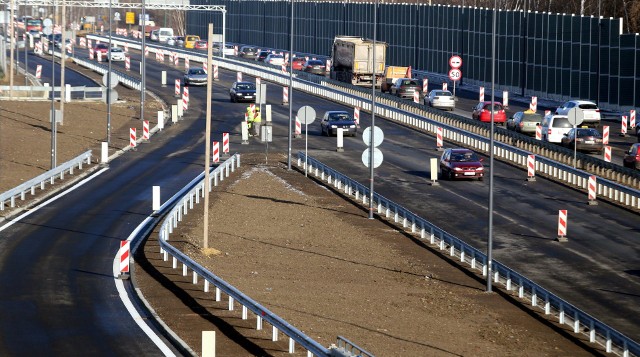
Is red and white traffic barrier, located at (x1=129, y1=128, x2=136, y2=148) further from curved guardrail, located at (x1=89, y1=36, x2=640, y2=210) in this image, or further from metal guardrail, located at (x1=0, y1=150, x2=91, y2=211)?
curved guardrail, located at (x1=89, y1=36, x2=640, y2=210)

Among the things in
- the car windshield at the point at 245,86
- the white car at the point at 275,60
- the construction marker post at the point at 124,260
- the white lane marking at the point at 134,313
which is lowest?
the white lane marking at the point at 134,313

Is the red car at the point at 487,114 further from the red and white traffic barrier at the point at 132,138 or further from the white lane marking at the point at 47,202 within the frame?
the white lane marking at the point at 47,202

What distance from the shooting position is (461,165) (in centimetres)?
5794

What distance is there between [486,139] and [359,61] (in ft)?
109

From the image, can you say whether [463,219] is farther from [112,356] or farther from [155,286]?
[112,356]

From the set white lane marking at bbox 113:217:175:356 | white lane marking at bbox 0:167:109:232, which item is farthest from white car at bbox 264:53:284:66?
white lane marking at bbox 113:217:175:356

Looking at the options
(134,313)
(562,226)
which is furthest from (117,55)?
(134,313)

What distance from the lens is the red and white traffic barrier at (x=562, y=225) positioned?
145 feet

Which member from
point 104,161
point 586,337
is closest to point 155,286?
point 586,337

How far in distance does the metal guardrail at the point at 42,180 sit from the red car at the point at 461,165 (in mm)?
15546

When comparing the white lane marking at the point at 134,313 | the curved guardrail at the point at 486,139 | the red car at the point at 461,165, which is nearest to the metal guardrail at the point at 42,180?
the white lane marking at the point at 134,313

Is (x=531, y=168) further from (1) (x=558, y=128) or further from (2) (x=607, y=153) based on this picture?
(1) (x=558, y=128)

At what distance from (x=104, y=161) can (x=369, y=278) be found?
24.7 metres

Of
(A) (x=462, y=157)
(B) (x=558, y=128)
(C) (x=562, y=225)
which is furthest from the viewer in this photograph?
(B) (x=558, y=128)
